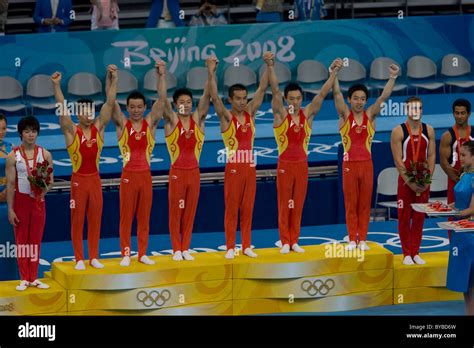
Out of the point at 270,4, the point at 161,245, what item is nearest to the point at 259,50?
the point at 270,4

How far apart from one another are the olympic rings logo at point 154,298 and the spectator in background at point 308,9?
6.11 metres

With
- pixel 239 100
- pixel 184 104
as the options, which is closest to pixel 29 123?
pixel 184 104

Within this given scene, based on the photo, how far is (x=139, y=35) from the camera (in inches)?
685

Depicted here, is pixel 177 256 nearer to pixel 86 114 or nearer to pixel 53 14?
pixel 86 114

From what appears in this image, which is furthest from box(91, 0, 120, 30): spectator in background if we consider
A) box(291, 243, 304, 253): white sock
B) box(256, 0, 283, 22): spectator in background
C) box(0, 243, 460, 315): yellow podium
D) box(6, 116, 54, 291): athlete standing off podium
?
box(6, 116, 54, 291): athlete standing off podium

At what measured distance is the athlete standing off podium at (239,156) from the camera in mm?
13195

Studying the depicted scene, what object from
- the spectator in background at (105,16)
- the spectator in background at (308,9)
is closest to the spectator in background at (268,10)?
the spectator in background at (308,9)

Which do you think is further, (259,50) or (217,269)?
(259,50)

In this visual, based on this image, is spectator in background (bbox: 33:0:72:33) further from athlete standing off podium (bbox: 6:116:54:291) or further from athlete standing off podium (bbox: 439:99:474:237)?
athlete standing off podium (bbox: 439:99:474:237)

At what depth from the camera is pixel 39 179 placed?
12336 mm

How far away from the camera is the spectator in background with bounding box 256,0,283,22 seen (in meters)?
18.0

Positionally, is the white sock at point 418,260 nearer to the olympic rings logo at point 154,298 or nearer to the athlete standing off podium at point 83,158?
the olympic rings logo at point 154,298
